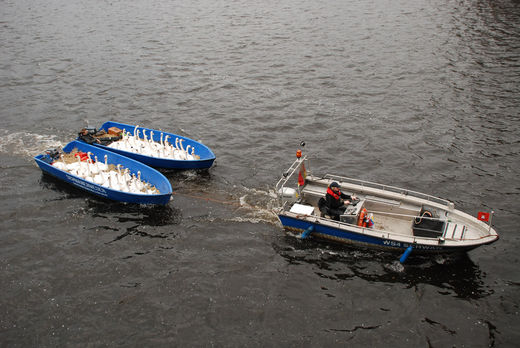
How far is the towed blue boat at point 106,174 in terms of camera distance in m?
22.7

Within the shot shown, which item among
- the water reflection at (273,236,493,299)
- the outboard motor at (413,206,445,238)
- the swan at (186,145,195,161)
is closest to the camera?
the water reflection at (273,236,493,299)

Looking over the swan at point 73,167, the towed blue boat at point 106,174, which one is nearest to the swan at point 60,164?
the towed blue boat at point 106,174

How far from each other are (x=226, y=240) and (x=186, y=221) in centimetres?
266

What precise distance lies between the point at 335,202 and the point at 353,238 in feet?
6.00

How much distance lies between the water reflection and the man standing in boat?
1.51m

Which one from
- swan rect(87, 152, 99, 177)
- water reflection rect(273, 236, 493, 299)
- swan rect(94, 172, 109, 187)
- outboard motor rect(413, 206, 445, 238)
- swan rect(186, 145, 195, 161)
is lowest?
water reflection rect(273, 236, 493, 299)

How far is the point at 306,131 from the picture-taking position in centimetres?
3156

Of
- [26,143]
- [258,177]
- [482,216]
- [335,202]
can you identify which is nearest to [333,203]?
[335,202]

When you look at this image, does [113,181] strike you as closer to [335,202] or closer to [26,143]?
[26,143]

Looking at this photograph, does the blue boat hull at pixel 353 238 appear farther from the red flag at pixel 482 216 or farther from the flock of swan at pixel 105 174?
the flock of swan at pixel 105 174

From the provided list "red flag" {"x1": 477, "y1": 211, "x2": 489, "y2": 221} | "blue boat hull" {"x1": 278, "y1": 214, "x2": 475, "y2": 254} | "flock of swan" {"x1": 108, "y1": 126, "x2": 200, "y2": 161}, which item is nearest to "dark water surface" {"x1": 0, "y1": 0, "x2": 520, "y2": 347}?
"blue boat hull" {"x1": 278, "y1": 214, "x2": 475, "y2": 254}

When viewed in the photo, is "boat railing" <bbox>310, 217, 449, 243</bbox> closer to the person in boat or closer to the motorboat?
the motorboat

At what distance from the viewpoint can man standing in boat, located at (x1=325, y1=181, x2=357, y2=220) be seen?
1998 centimetres

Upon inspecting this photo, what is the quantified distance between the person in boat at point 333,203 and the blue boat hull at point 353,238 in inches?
31.5
